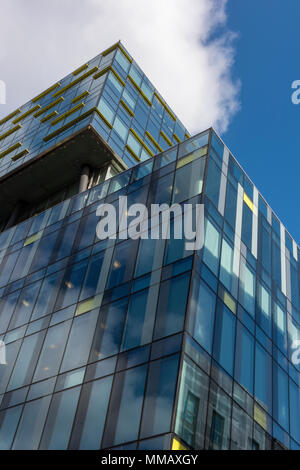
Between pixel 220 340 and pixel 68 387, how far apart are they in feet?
24.9

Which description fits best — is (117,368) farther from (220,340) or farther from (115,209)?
(115,209)

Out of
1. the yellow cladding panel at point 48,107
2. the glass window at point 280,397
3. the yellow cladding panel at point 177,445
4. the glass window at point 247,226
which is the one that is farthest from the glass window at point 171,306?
the yellow cladding panel at point 48,107

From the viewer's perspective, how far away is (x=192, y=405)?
21.0m

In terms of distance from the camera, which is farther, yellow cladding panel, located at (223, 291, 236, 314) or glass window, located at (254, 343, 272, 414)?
yellow cladding panel, located at (223, 291, 236, 314)

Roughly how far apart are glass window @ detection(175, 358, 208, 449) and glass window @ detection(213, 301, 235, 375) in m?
2.04

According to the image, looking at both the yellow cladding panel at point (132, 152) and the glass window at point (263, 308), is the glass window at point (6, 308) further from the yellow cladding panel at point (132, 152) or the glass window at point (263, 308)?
the yellow cladding panel at point (132, 152)

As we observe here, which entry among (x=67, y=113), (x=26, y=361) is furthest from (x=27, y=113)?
(x=26, y=361)

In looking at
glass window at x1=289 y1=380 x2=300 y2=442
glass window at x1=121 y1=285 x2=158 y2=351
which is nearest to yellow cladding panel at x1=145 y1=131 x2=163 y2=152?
glass window at x1=121 y1=285 x2=158 y2=351

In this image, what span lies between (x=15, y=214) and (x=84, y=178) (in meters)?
9.09

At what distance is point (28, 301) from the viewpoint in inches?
1315

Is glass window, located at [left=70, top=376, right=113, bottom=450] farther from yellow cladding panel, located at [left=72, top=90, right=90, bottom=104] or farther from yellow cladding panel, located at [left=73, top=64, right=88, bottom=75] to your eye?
yellow cladding panel, located at [left=73, top=64, right=88, bottom=75]

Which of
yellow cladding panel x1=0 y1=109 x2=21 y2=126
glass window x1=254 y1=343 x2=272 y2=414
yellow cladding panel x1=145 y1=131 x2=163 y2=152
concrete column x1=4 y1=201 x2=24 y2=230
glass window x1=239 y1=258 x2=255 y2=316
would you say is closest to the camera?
glass window x1=254 y1=343 x2=272 y2=414

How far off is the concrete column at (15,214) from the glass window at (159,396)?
2994cm

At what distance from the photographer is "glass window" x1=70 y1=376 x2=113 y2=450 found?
72.7 feet
